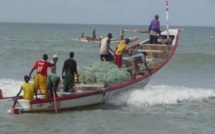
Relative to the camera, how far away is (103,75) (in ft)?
Result: 52.5

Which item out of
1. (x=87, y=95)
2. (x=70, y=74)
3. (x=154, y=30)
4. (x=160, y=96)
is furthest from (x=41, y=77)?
(x=154, y=30)

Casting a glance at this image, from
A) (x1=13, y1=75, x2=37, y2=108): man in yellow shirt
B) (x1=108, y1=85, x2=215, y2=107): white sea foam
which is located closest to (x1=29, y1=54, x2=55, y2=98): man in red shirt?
(x1=13, y1=75, x2=37, y2=108): man in yellow shirt

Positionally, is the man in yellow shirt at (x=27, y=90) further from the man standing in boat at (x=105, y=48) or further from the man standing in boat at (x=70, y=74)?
the man standing in boat at (x=105, y=48)

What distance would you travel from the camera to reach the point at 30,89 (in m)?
14.0

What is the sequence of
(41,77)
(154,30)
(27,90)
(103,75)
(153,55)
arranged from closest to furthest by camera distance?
(27,90) → (41,77) → (103,75) → (153,55) → (154,30)

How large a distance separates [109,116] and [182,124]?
85.0 inches

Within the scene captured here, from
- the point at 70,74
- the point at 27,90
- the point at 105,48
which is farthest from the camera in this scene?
the point at 105,48

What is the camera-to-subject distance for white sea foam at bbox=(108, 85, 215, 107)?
16562 mm

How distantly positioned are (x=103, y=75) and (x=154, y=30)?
5281 mm

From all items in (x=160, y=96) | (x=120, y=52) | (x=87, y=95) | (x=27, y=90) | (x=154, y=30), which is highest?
(x=154, y=30)

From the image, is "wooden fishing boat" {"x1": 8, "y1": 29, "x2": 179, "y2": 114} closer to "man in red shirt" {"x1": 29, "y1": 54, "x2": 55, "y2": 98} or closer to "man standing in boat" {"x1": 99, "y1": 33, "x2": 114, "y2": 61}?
"man in red shirt" {"x1": 29, "y1": 54, "x2": 55, "y2": 98}

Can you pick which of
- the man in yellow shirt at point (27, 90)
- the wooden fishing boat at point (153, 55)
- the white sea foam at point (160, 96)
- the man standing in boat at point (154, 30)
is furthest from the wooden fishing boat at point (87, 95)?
the man standing in boat at point (154, 30)

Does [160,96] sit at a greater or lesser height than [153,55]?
lesser

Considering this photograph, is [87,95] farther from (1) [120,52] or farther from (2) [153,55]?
(2) [153,55]
